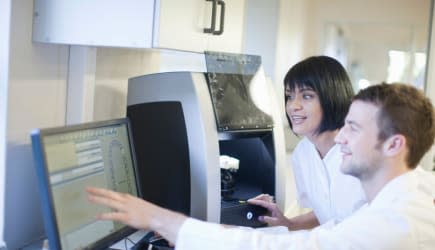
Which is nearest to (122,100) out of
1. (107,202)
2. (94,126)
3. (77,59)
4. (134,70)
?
(134,70)

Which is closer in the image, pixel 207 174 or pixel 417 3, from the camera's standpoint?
pixel 207 174

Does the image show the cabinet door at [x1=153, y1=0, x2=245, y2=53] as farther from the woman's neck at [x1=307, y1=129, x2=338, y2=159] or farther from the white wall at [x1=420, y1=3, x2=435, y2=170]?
the white wall at [x1=420, y1=3, x2=435, y2=170]

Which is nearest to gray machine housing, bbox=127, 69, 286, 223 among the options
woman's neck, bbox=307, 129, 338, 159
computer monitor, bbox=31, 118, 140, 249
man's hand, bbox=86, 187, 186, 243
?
computer monitor, bbox=31, 118, 140, 249

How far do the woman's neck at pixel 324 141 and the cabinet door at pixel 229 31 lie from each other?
471 mm

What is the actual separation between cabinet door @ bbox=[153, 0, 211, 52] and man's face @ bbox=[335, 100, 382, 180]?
1.73ft

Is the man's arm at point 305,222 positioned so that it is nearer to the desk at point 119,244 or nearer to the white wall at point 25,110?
the desk at point 119,244

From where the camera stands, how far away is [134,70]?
1983mm

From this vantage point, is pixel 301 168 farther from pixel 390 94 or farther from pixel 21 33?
pixel 21 33

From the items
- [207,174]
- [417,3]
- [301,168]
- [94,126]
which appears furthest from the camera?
[417,3]

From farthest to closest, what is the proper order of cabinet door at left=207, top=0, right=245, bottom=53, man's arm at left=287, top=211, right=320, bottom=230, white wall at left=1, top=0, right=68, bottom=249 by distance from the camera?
man's arm at left=287, top=211, right=320, bottom=230 → cabinet door at left=207, top=0, right=245, bottom=53 → white wall at left=1, top=0, right=68, bottom=249

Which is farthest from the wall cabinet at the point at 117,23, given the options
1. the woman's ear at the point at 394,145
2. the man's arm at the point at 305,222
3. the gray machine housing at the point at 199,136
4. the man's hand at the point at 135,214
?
the man's arm at the point at 305,222

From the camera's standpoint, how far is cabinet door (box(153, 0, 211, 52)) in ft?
4.40

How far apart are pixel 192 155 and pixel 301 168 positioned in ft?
2.03

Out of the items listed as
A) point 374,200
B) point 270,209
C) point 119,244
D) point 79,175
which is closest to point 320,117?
point 270,209
